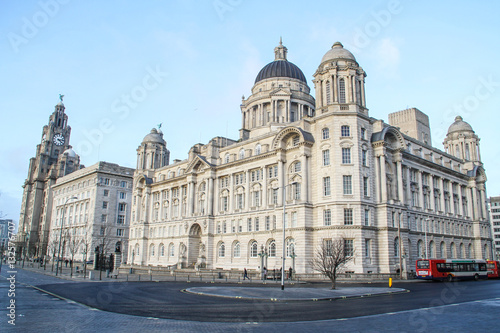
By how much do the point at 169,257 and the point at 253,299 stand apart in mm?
58576

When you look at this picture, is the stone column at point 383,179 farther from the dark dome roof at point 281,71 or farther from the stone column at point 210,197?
the dark dome roof at point 281,71

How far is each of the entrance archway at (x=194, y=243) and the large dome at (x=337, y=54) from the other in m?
38.4

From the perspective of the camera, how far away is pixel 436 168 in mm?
71500

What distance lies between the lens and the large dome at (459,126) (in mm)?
86425

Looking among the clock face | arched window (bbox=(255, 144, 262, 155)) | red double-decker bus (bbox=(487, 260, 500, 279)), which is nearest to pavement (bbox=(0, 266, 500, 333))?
red double-decker bus (bbox=(487, 260, 500, 279))

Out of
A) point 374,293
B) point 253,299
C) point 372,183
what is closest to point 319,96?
point 372,183

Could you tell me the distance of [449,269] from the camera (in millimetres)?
50844

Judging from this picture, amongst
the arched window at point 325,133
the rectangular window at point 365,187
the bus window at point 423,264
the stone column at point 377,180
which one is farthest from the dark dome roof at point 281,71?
the bus window at point 423,264

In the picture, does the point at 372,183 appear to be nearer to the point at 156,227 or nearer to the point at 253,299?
the point at 253,299

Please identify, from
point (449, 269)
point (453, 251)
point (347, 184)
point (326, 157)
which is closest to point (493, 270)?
point (453, 251)

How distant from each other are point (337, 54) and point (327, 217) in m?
24.8

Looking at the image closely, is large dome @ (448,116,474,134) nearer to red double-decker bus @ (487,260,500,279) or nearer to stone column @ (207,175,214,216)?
red double-decker bus @ (487,260,500,279)

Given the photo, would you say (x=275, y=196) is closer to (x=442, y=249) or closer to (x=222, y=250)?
(x=222, y=250)

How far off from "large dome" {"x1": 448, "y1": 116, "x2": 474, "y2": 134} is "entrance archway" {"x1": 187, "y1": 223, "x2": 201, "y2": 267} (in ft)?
197
